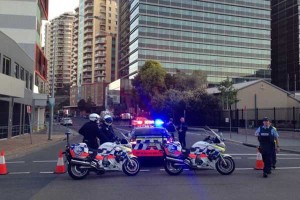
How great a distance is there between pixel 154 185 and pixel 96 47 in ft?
484

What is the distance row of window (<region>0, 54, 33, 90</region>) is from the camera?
1190 inches

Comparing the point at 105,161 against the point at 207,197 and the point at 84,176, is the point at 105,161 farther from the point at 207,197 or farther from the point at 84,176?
the point at 207,197

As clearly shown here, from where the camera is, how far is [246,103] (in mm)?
61250

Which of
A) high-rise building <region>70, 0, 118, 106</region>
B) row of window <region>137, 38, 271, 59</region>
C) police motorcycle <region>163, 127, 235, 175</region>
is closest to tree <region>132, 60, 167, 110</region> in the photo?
row of window <region>137, 38, 271, 59</region>

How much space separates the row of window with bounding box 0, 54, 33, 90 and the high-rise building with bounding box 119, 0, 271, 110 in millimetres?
67789

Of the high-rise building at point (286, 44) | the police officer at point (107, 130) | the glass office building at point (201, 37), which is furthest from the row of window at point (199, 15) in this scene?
the police officer at point (107, 130)

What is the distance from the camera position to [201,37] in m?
117

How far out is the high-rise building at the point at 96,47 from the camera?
152750mm

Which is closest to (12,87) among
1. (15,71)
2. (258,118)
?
(15,71)

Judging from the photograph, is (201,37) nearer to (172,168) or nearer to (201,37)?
(201,37)

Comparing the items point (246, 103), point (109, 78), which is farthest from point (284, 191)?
point (109, 78)

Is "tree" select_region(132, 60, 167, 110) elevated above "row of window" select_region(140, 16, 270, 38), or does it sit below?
below

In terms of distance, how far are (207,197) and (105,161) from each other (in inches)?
152

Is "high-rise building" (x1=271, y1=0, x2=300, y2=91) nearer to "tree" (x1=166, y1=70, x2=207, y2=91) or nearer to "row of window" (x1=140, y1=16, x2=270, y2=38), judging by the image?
"row of window" (x1=140, y1=16, x2=270, y2=38)
